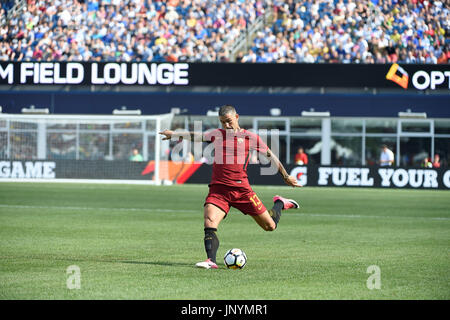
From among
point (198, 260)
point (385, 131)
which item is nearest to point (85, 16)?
point (385, 131)

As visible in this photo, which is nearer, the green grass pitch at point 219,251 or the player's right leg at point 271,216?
the green grass pitch at point 219,251

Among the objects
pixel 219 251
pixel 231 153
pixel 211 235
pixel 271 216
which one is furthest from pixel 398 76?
pixel 211 235

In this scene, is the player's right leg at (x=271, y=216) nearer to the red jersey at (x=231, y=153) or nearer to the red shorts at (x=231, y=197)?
the red shorts at (x=231, y=197)

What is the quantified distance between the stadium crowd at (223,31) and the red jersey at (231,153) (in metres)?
27.5

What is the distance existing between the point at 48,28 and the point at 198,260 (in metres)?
31.4

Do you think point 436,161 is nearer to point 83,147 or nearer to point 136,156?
point 136,156

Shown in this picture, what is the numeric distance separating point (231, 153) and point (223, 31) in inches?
1135

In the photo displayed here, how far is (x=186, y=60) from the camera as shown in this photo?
128ft

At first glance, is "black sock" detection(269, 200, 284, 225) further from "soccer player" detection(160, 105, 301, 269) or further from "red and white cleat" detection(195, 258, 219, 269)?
"red and white cleat" detection(195, 258, 219, 269)

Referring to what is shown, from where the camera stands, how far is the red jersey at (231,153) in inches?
435

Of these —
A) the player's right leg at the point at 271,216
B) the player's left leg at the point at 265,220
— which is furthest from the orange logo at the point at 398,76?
the player's left leg at the point at 265,220

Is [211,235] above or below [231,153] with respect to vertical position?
below

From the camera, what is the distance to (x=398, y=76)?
37.3 metres
